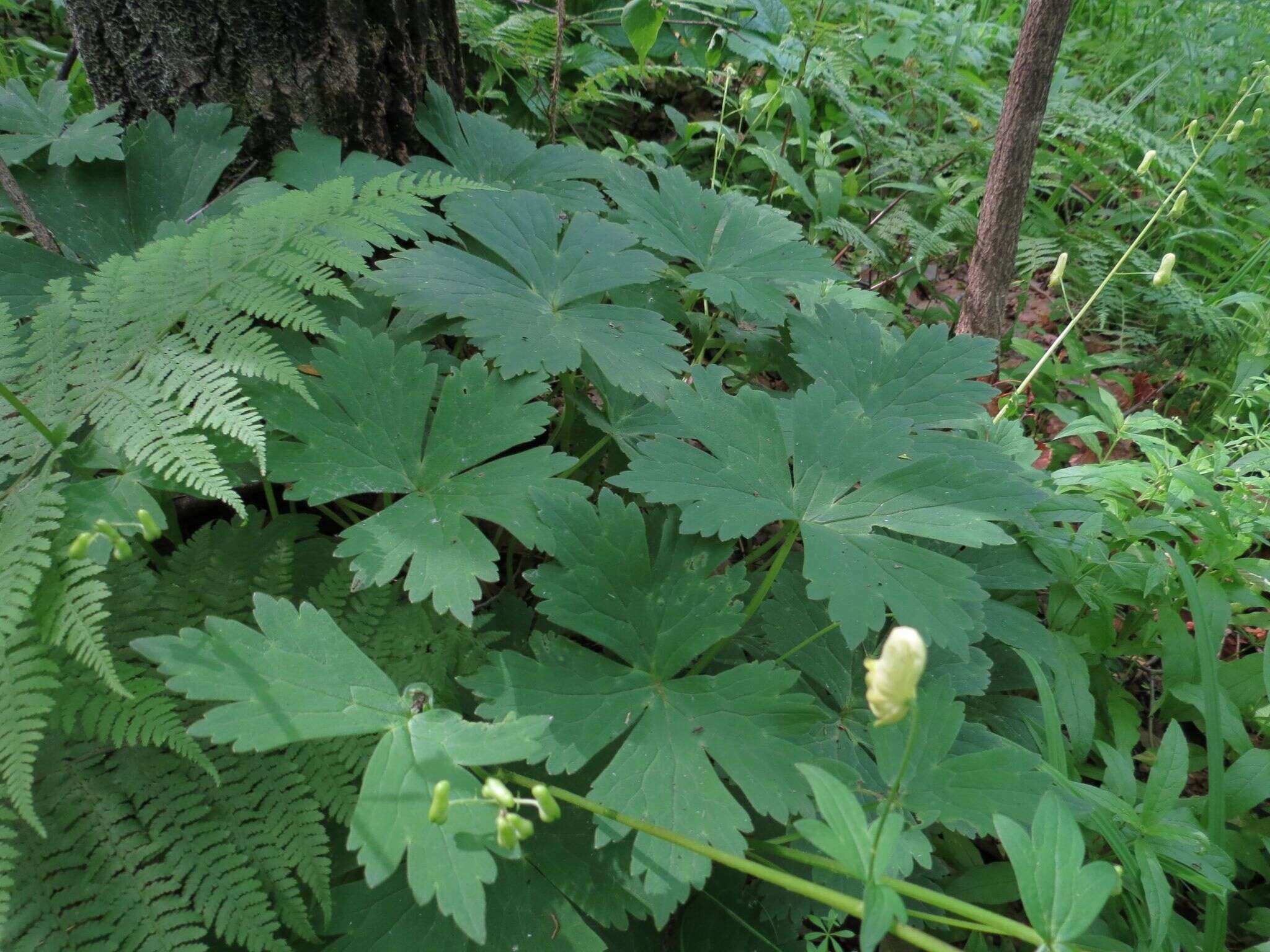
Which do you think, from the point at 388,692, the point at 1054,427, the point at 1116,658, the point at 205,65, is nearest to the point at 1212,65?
the point at 1054,427

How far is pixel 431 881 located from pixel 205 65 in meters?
1.81

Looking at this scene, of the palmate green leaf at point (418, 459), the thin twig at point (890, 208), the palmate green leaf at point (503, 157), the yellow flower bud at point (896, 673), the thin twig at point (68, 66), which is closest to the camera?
the yellow flower bud at point (896, 673)

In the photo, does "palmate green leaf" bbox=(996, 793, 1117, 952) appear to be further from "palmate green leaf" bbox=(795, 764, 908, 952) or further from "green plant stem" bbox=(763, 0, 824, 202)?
"green plant stem" bbox=(763, 0, 824, 202)

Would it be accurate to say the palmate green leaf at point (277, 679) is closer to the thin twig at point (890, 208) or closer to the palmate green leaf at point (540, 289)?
the palmate green leaf at point (540, 289)

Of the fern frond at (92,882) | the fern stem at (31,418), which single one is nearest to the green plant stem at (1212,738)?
the fern frond at (92,882)

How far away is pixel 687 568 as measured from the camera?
137 centimetres

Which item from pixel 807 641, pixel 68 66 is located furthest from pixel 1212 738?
pixel 68 66

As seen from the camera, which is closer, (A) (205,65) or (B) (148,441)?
(B) (148,441)

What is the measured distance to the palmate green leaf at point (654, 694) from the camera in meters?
1.14

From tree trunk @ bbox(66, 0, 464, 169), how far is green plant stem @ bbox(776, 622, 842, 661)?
5.31 ft

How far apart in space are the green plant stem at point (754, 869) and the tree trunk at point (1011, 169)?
2.01 meters

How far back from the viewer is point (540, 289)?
1734 millimetres

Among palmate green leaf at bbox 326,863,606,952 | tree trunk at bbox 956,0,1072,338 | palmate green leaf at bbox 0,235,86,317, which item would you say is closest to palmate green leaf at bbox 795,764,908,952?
palmate green leaf at bbox 326,863,606,952

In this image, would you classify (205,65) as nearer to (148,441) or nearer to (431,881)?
(148,441)
